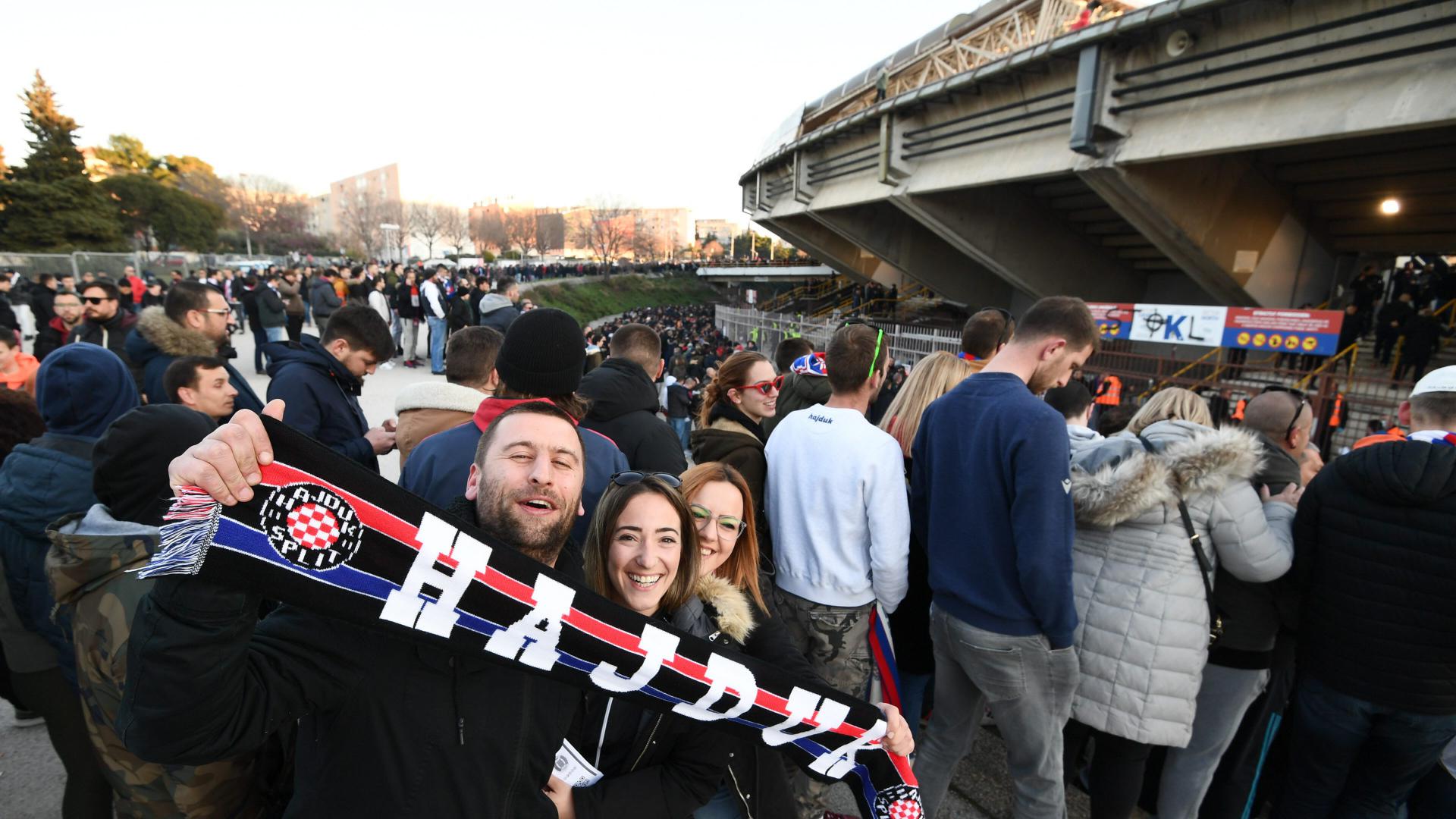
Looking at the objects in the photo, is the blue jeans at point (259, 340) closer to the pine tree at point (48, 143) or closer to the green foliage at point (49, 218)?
the green foliage at point (49, 218)

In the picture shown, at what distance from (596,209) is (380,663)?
72.0 m

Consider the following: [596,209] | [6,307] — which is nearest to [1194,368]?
[6,307]

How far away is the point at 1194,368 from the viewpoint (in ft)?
44.9

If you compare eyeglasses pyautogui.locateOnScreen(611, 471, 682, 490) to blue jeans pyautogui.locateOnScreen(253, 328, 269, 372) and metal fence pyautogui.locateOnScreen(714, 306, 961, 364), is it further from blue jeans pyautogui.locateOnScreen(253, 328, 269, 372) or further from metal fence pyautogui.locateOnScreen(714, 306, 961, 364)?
blue jeans pyautogui.locateOnScreen(253, 328, 269, 372)

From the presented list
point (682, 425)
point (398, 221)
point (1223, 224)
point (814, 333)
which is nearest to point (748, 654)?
point (682, 425)

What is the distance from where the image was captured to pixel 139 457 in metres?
1.83

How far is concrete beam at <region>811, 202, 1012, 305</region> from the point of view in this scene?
21906 mm

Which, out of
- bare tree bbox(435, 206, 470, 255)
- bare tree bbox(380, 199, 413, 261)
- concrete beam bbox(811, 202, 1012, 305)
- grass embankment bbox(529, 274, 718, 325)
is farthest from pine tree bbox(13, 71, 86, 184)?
bare tree bbox(435, 206, 470, 255)

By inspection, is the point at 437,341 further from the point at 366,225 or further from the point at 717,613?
the point at 366,225

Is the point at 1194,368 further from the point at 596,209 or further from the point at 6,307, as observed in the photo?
the point at 596,209

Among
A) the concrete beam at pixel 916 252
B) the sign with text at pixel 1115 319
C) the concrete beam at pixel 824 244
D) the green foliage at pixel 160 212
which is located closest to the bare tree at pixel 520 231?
the green foliage at pixel 160 212

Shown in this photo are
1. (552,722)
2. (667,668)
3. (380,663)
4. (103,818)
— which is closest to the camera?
(380,663)

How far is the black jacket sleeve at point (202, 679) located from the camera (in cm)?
105

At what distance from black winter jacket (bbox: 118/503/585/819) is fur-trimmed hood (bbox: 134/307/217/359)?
401cm
